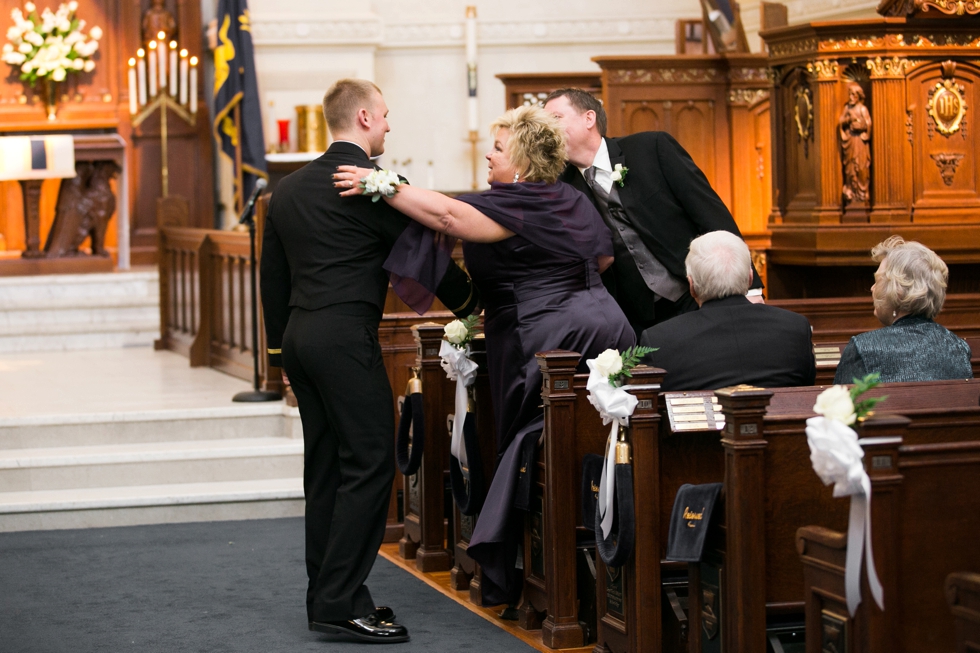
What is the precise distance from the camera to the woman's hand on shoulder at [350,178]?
370cm

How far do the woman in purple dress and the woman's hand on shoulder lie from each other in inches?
0.9

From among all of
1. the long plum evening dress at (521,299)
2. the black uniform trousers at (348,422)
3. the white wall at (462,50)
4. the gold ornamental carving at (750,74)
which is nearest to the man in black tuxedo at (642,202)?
the long plum evening dress at (521,299)

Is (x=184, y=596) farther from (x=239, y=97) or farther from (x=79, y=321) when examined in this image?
(x=239, y=97)

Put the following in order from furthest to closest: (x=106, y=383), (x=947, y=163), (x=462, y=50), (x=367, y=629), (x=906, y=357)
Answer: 1. (x=462, y=50)
2. (x=106, y=383)
3. (x=947, y=163)
4. (x=367, y=629)
5. (x=906, y=357)

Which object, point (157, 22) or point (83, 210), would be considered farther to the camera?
point (157, 22)

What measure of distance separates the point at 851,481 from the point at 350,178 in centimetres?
181

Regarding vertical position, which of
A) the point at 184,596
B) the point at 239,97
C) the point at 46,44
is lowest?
the point at 184,596

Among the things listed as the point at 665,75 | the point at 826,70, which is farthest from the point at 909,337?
the point at 665,75

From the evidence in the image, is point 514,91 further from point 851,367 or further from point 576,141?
point 851,367

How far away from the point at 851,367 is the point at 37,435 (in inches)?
171

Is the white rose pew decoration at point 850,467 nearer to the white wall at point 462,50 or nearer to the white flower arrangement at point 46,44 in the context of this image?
the white wall at point 462,50

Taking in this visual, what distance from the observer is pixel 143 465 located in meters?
6.14

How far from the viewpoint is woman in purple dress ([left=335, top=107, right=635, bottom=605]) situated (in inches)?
151

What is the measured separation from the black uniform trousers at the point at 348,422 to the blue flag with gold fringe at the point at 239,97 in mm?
7409
